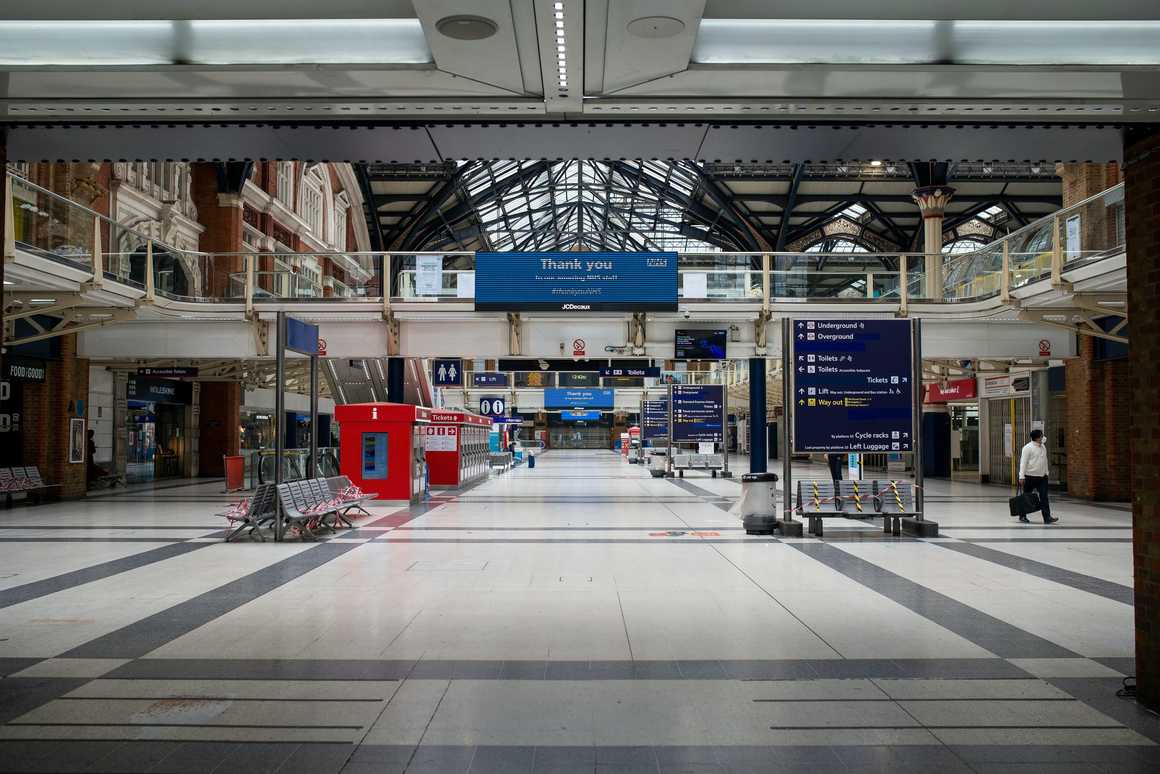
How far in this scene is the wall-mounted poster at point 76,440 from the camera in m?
20.6

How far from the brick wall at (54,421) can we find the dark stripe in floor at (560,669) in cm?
1678

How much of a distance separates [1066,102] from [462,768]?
4.69 meters

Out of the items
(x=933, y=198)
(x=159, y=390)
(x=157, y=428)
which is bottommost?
(x=157, y=428)

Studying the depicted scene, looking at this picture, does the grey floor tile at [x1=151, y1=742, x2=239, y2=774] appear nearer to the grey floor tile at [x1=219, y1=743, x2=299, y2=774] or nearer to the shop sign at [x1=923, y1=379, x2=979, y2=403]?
the grey floor tile at [x1=219, y1=743, x2=299, y2=774]

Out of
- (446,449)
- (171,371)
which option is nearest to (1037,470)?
(446,449)

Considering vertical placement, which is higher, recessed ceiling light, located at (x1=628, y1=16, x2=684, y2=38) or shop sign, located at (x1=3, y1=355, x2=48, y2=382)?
recessed ceiling light, located at (x1=628, y1=16, x2=684, y2=38)

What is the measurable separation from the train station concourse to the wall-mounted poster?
12 centimetres

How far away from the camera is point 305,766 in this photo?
4141 millimetres

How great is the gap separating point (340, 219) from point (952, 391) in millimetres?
31211

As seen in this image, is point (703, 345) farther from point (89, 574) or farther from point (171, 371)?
point (171, 371)

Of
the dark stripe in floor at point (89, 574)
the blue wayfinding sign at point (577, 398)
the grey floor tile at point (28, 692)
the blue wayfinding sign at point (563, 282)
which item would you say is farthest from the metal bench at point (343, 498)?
the blue wayfinding sign at point (577, 398)

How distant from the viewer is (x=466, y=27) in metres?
3.90

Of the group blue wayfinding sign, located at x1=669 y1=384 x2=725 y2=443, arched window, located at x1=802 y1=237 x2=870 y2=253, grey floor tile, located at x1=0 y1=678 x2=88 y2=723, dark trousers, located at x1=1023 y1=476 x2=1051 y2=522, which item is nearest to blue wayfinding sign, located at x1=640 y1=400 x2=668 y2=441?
blue wayfinding sign, located at x1=669 y1=384 x2=725 y2=443

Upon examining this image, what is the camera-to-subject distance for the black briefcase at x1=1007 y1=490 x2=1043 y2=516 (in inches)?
579
